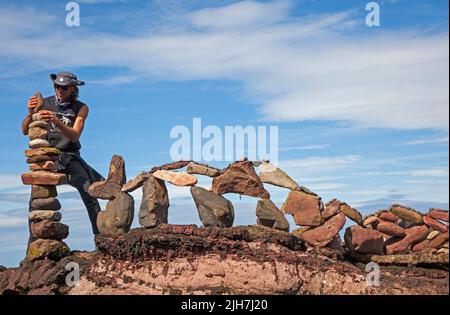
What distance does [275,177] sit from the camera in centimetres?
1187

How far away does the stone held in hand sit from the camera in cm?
1227

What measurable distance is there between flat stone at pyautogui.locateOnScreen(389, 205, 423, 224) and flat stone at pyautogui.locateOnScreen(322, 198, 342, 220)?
98 centimetres

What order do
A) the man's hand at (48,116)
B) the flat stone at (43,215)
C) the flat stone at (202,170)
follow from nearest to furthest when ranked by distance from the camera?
the flat stone at (202,170) < the man's hand at (48,116) < the flat stone at (43,215)

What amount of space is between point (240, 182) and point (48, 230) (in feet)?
11.7

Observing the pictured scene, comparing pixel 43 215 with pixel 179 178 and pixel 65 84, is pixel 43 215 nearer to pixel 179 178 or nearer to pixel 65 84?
pixel 65 84

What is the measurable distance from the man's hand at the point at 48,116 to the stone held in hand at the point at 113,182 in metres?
1.22

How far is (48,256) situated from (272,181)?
408 cm

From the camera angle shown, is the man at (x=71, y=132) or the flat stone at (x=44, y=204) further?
the man at (x=71, y=132)

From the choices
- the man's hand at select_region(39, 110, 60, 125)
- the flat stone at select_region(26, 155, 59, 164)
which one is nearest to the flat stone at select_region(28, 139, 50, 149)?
the flat stone at select_region(26, 155, 59, 164)

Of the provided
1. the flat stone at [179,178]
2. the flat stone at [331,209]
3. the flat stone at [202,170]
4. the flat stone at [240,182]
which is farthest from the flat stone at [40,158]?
the flat stone at [331,209]

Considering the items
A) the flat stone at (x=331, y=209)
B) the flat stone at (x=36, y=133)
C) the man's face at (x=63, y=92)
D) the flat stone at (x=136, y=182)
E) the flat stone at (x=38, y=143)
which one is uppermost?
the man's face at (x=63, y=92)

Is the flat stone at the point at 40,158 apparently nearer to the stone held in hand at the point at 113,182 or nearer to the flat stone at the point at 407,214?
the stone held in hand at the point at 113,182

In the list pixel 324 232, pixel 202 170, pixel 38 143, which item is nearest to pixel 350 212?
pixel 324 232

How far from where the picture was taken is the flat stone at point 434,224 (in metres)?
11.9
